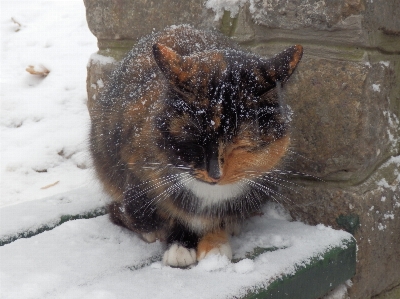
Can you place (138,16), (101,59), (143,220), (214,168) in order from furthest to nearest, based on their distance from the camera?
(101,59) < (138,16) < (143,220) < (214,168)

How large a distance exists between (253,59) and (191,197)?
0.43 metres

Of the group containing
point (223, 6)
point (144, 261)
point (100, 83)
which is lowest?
point (144, 261)

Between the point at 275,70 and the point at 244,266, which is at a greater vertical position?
the point at 275,70

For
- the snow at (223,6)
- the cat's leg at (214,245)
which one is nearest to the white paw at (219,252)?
the cat's leg at (214,245)

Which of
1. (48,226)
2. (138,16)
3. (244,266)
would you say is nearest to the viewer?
(244,266)

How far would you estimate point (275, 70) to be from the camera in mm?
1334

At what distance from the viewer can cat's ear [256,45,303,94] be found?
1332 mm

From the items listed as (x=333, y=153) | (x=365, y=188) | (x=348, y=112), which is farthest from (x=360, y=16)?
(x=365, y=188)

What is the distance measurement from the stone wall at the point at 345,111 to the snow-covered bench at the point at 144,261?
0.10 m

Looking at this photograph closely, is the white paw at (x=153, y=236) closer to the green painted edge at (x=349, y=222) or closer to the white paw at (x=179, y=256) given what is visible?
the white paw at (x=179, y=256)

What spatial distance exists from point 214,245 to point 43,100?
7.47 ft

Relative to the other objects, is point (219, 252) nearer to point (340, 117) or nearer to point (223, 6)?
point (340, 117)

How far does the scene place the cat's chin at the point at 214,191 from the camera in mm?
1462

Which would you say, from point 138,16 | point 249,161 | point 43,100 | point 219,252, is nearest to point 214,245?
point 219,252
